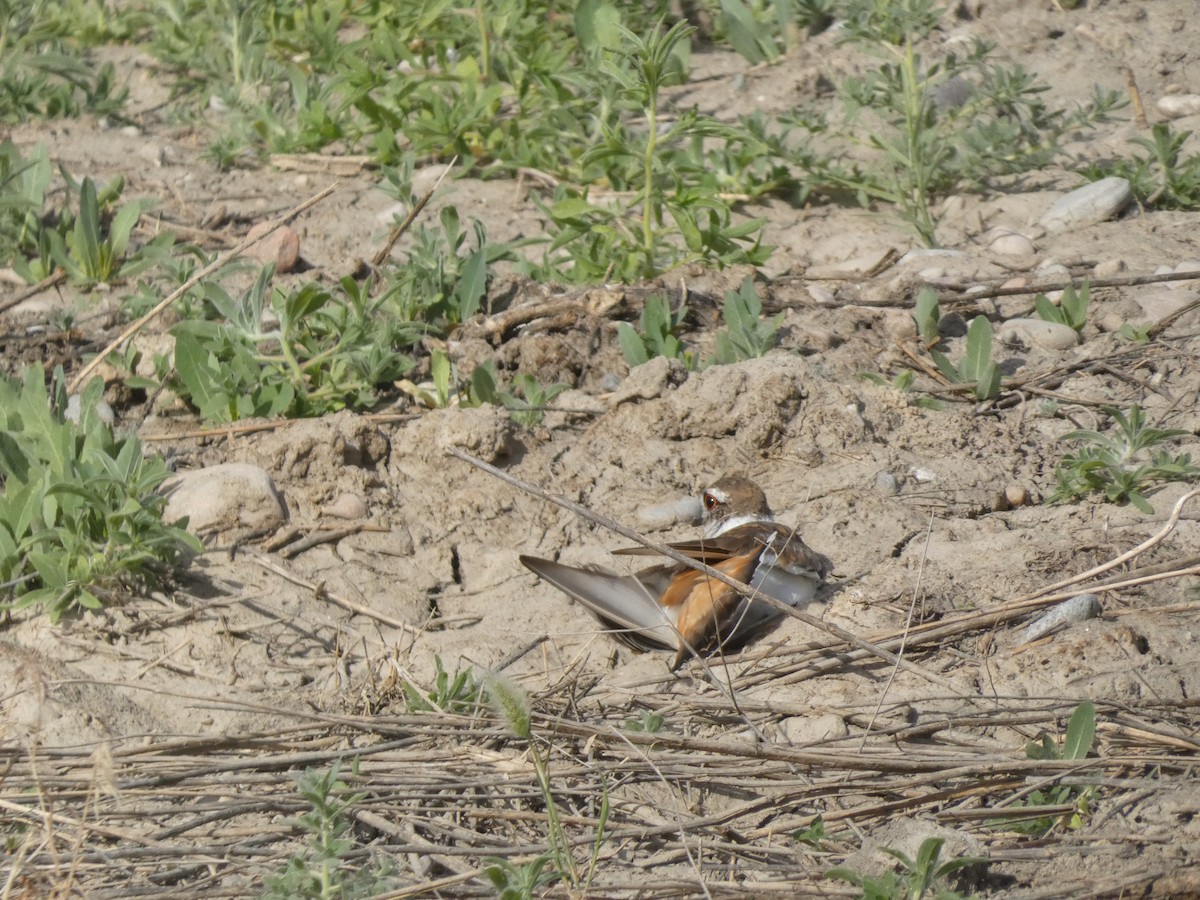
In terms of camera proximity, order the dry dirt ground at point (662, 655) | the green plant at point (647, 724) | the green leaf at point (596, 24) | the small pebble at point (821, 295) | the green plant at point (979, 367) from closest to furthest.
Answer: the dry dirt ground at point (662, 655) < the green plant at point (647, 724) < the green plant at point (979, 367) < the small pebble at point (821, 295) < the green leaf at point (596, 24)

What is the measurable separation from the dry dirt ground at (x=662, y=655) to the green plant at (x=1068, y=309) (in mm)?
82

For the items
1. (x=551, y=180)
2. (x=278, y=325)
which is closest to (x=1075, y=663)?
(x=278, y=325)

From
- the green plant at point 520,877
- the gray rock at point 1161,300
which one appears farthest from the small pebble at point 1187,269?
the green plant at point 520,877

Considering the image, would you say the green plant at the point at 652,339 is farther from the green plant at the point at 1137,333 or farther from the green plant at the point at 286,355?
the green plant at the point at 1137,333

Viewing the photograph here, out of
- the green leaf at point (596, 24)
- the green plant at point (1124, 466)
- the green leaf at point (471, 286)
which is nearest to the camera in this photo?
the green plant at point (1124, 466)

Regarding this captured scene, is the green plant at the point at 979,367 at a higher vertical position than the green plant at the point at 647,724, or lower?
higher

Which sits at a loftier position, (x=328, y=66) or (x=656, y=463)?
(x=328, y=66)

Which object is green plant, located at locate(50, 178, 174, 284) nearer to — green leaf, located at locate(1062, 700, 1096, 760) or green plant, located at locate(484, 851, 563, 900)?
green plant, located at locate(484, 851, 563, 900)

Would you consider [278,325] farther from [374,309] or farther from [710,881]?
[710,881]

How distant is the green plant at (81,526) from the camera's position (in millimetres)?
2994

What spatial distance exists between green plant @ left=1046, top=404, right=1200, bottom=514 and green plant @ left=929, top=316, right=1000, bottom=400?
14.3 inches

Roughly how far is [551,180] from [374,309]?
4.33 ft

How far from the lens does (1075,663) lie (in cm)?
291

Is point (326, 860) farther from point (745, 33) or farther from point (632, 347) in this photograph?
point (745, 33)
